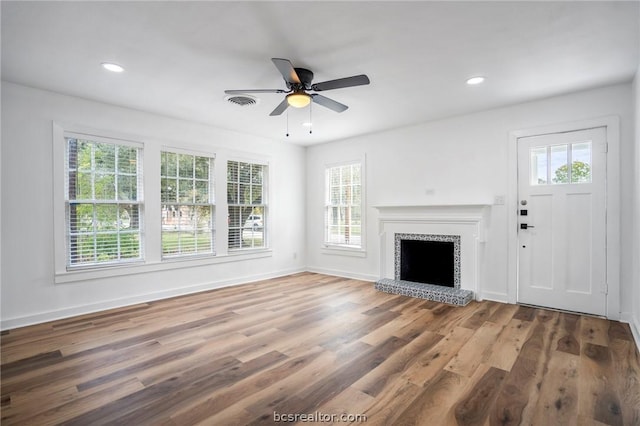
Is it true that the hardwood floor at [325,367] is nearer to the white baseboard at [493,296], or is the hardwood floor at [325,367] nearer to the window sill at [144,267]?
the white baseboard at [493,296]

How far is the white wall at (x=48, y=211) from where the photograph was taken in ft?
11.4

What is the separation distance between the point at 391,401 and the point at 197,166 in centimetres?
435

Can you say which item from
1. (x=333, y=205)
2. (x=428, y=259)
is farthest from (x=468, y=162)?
(x=333, y=205)

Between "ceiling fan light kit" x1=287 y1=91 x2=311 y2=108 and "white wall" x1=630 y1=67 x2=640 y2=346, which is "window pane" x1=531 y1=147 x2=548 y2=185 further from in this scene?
"ceiling fan light kit" x1=287 y1=91 x2=311 y2=108

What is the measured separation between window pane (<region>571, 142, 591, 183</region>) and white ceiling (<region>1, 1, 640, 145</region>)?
69 cm

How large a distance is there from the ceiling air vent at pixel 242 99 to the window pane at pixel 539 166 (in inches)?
144

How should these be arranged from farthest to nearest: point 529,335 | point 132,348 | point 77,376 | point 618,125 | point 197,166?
1. point 197,166
2. point 618,125
3. point 529,335
4. point 132,348
5. point 77,376

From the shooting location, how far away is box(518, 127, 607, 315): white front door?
3.69 metres

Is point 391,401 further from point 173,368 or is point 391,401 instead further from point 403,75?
point 403,75

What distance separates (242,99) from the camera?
3.87 metres

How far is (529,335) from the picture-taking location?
10.4 feet

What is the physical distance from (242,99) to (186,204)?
1992 mm

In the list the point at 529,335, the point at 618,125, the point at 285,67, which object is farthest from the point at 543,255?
the point at 285,67

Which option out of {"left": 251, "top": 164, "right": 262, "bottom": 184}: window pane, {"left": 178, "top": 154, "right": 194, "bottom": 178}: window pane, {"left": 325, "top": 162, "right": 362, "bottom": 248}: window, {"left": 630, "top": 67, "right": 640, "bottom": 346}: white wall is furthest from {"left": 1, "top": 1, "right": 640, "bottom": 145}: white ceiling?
{"left": 325, "top": 162, "right": 362, "bottom": 248}: window
